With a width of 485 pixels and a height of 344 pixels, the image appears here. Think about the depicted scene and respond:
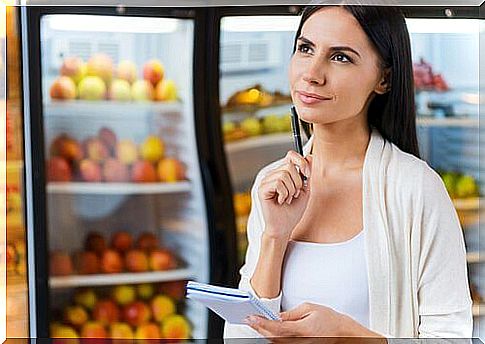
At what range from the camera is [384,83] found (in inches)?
72.2

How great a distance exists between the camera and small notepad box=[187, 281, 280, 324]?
1.82 metres

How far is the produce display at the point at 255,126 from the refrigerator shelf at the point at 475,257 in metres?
0.42

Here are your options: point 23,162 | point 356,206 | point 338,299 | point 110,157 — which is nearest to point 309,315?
point 338,299

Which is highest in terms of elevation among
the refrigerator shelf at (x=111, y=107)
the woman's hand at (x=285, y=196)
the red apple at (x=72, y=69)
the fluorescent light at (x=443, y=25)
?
the fluorescent light at (x=443, y=25)

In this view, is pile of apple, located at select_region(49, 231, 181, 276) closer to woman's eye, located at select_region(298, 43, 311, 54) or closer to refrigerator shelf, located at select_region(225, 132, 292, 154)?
refrigerator shelf, located at select_region(225, 132, 292, 154)

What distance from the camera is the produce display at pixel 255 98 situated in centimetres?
186

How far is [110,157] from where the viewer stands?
1.89m

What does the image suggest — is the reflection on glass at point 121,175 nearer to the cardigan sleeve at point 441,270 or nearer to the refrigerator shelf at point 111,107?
the refrigerator shelf at point 111,107

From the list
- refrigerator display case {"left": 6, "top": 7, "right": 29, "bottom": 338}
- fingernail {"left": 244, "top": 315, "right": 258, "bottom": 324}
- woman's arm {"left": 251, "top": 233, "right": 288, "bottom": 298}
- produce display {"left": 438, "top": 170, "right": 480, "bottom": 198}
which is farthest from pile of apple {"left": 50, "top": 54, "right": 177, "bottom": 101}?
produce display {"left": 438, "top": 170, "right": 480, "bottom": 198}

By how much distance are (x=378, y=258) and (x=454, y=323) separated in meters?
0.20

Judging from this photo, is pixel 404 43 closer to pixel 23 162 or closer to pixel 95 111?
pixel 95 111

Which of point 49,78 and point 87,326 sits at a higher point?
point 49,78

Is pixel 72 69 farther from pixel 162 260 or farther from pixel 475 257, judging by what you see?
pixel 475 257

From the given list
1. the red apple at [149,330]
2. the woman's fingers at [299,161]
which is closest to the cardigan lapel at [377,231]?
the woman's fingers at [299,161]
